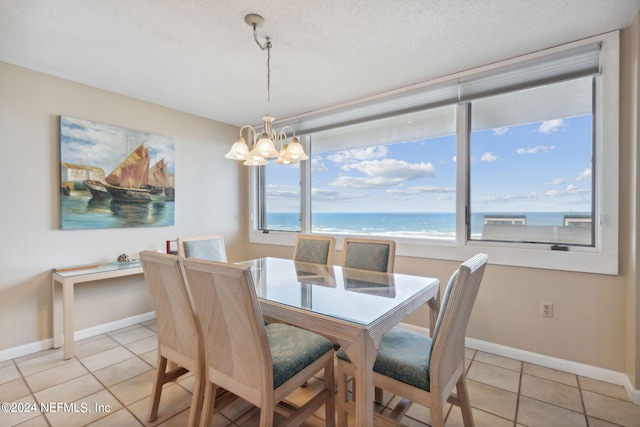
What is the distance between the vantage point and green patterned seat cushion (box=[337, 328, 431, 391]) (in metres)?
1.28

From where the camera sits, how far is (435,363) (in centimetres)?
123

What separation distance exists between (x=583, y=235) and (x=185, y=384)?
3.13m

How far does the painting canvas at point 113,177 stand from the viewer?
2680mm

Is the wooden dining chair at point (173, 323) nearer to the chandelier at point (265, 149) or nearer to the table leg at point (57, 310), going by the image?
the chandelier at point (265, 149)

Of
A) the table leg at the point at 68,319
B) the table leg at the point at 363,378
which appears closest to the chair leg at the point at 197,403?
the table leg at the point at 363,378

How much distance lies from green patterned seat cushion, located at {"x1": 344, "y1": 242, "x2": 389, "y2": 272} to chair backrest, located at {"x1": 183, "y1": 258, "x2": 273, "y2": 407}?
1358mm

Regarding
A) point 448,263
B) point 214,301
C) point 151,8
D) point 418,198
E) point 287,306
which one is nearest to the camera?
point 214,301

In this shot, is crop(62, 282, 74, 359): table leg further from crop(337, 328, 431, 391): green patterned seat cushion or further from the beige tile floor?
crop(337, 328, 431, 391): green patterned seat cushion

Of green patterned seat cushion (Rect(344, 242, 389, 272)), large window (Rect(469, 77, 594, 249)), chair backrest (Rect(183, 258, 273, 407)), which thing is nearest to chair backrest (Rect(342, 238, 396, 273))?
green patterned seat cushion (Rect(344, 242, 389, 272))

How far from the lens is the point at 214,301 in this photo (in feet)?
4.23

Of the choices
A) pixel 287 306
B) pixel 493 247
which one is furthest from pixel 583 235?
pixel 287 306

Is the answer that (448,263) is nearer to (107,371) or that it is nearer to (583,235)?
(583,235)

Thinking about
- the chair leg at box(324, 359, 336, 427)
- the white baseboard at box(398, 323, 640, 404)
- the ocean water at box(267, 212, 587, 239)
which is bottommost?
the white baseboard at box(398, 323, 640, 404)

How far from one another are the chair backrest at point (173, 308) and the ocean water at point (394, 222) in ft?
7.16
